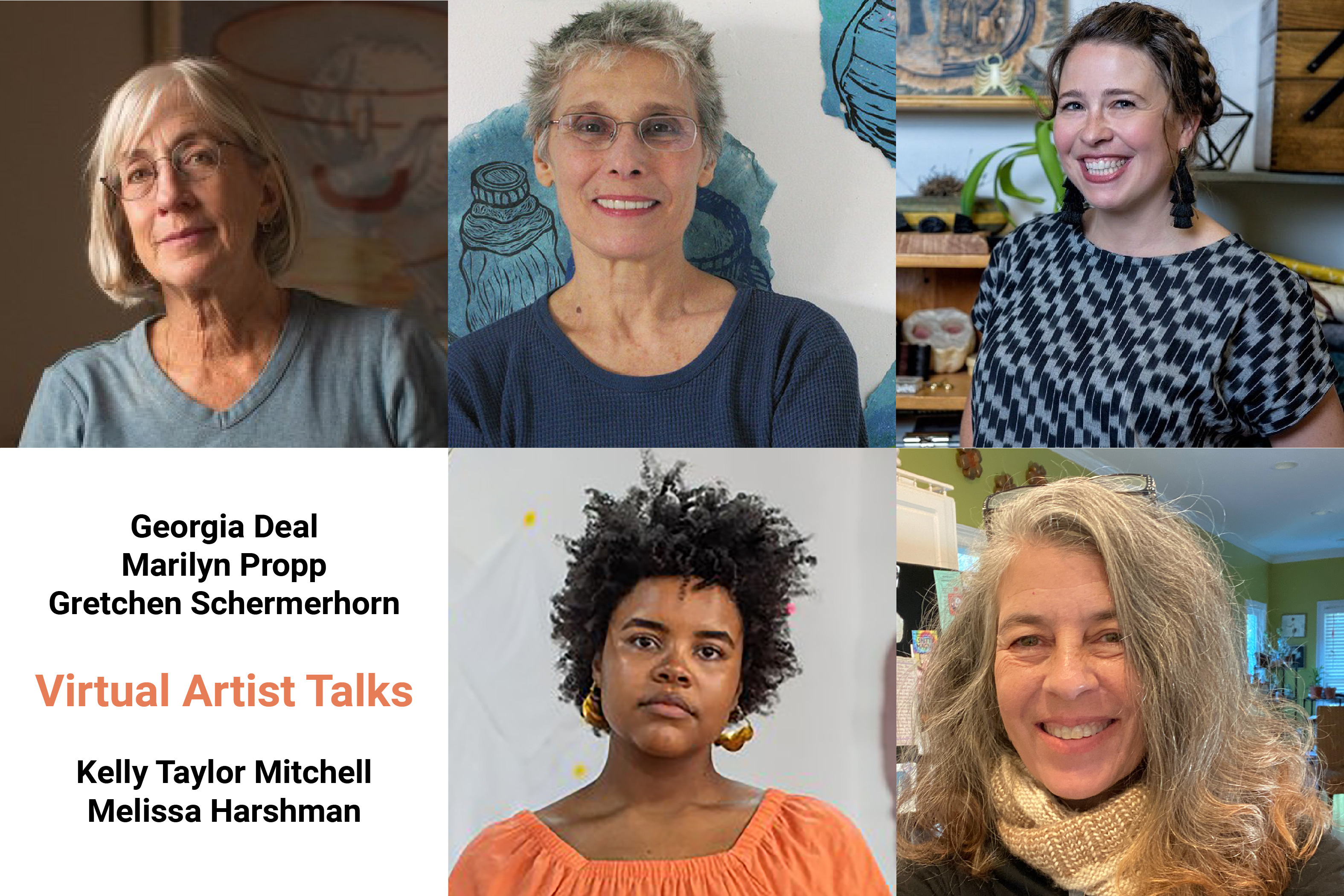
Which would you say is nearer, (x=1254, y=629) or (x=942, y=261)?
(x=1254, y=629)

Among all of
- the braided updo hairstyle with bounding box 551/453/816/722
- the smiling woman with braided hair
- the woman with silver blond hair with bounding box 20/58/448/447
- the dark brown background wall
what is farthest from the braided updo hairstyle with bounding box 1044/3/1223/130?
the dark brown background wall

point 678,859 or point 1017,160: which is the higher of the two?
point 1017,160

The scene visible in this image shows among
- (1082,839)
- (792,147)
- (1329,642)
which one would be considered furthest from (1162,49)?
(1082,839)

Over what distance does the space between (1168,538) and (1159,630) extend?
0.14m

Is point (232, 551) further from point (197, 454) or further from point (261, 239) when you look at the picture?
point (261, 239)

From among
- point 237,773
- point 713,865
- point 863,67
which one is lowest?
point 713,865

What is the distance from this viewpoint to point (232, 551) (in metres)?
1.95

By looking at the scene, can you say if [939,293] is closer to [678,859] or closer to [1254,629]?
[1254,629]

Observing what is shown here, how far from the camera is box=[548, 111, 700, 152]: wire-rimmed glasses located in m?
1.90

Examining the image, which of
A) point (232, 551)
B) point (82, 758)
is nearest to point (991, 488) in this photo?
point (232, 551)

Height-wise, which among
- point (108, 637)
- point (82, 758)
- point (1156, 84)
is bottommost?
point (82, 758)

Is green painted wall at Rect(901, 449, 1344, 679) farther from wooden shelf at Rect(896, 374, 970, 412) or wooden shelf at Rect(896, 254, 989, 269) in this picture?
wooden shelf at Rect(896, 254, 989, 269)

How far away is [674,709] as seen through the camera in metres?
1.86

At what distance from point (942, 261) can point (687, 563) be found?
600 mm
